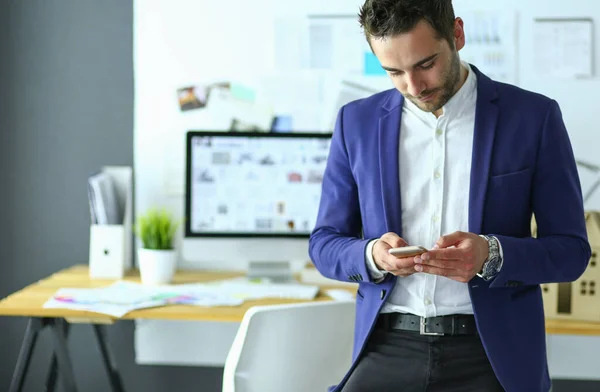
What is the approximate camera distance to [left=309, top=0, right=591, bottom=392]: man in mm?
1573

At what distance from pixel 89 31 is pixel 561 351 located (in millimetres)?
2015

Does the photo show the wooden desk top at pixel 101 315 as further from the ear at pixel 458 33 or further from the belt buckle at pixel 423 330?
the ear at pixel 458 33

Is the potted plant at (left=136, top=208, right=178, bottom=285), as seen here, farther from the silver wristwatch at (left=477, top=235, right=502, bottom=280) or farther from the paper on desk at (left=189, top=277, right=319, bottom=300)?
the silver wristwatch at (left=477, top=235, right=502, bottom=280)

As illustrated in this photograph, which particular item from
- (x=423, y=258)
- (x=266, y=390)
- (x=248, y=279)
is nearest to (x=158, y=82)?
(x=248, y=279)

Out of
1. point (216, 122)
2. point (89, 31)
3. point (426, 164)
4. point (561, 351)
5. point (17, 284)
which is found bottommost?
point (561, 351)

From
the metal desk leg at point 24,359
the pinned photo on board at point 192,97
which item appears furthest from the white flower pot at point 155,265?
the pinned photo on board at point 192,97

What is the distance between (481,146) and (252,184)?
3.97ft

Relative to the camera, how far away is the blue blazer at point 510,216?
1.59 metres

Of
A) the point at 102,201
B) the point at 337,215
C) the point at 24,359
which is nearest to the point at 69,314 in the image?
the point at 24,359

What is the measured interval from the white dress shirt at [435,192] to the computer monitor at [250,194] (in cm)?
102

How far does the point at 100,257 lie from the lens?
2766 millimetres

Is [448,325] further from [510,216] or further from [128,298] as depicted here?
[128,298]

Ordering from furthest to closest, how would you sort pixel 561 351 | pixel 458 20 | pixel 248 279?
pixel 561 351 → pixel 248 279 → pixel 458 20

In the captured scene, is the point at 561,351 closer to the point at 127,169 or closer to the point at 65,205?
the point at 127,169
